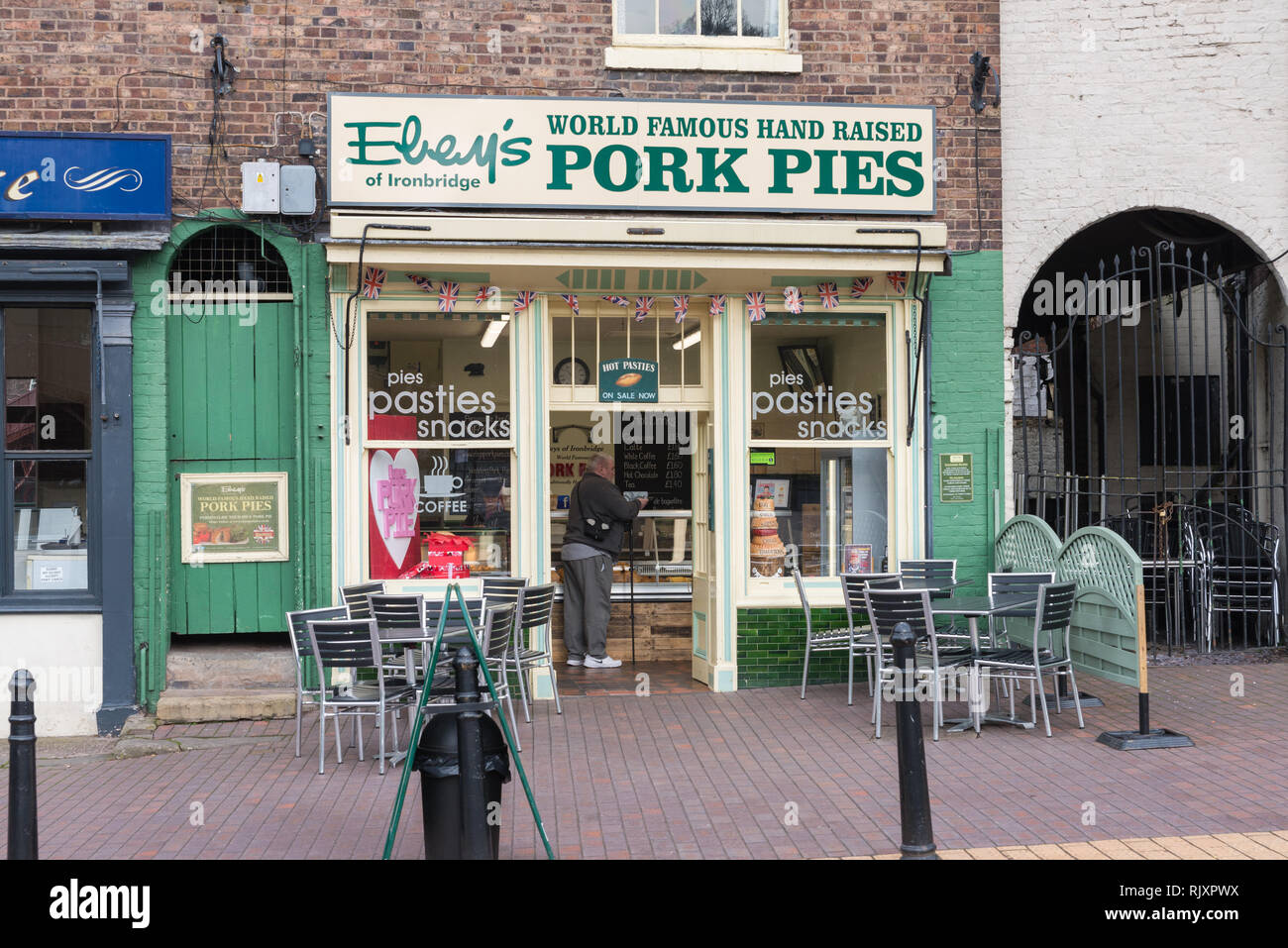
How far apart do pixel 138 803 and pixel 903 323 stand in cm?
642

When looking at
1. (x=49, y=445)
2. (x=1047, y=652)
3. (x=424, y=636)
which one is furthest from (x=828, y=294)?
(x=49, y=445)

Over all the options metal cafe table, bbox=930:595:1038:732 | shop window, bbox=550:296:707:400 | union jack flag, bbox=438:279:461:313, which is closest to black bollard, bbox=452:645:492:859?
metal cafe table, bbox=930:595:1038:732

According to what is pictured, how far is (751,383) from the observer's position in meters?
9.67

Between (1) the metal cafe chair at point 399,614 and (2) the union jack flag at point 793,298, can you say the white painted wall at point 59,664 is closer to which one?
(1) the metal cafe chair at point 399,614

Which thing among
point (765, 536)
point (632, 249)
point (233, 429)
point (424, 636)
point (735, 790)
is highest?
point (632, 249)

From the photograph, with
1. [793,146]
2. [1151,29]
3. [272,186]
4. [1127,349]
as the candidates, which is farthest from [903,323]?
[1127,349]

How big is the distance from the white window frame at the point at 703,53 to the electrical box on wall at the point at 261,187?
261cm

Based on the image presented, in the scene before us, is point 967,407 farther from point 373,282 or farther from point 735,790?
point 373,282

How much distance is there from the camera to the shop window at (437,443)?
927 centimetres

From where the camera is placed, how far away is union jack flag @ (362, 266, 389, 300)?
9.02 m

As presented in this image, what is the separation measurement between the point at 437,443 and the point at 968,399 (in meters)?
4.20

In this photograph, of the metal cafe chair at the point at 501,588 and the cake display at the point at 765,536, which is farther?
the cake display at the point at 765,536

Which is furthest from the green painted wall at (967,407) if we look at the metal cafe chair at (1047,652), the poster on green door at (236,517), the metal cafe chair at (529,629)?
the poster on green door at (236,517)

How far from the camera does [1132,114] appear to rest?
9.89m
